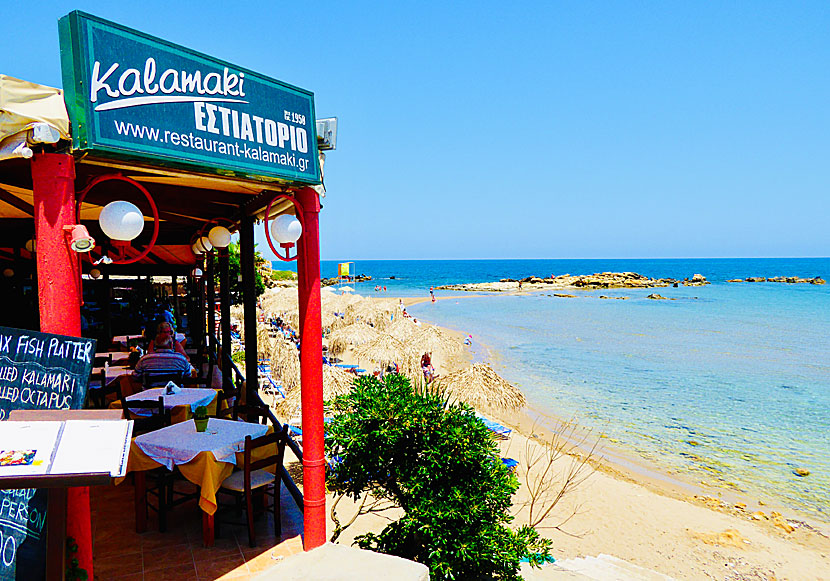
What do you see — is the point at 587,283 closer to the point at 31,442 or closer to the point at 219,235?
the point at 219,235

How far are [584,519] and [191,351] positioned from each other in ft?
30.9

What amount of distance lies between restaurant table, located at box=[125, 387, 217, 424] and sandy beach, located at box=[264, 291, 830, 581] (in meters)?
2.36

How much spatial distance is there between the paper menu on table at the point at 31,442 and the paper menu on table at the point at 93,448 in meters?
0.03

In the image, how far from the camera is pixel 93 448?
221cm

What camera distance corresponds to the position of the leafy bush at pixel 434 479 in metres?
4.23

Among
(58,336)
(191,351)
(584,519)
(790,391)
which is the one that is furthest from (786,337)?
(58,336)

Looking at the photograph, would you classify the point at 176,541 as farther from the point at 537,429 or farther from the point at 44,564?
the point at 537,429

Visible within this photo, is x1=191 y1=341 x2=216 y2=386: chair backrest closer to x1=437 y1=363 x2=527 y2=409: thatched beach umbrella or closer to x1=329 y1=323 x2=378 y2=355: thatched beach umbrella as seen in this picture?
x1=437 y1=363 x2=527 y2=409: thatched beach umbrella

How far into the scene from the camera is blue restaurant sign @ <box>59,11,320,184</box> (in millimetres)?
2736

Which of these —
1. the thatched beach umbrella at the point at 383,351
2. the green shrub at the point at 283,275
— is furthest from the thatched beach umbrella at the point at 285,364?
the green shrub at the point at 283,275

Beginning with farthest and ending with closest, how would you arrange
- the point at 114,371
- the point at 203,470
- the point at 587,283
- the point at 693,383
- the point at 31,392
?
the point at 587,283 < the point at 693,383 < the point at 114,371 < the point at 203,470 < the point at 31,392

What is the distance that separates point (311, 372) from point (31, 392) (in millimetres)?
1893

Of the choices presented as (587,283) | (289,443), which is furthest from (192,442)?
(587,283)

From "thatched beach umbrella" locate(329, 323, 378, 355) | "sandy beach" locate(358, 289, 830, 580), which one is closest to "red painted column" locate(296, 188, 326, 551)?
"sandy beach" locate(358, 289, 830, 580)
